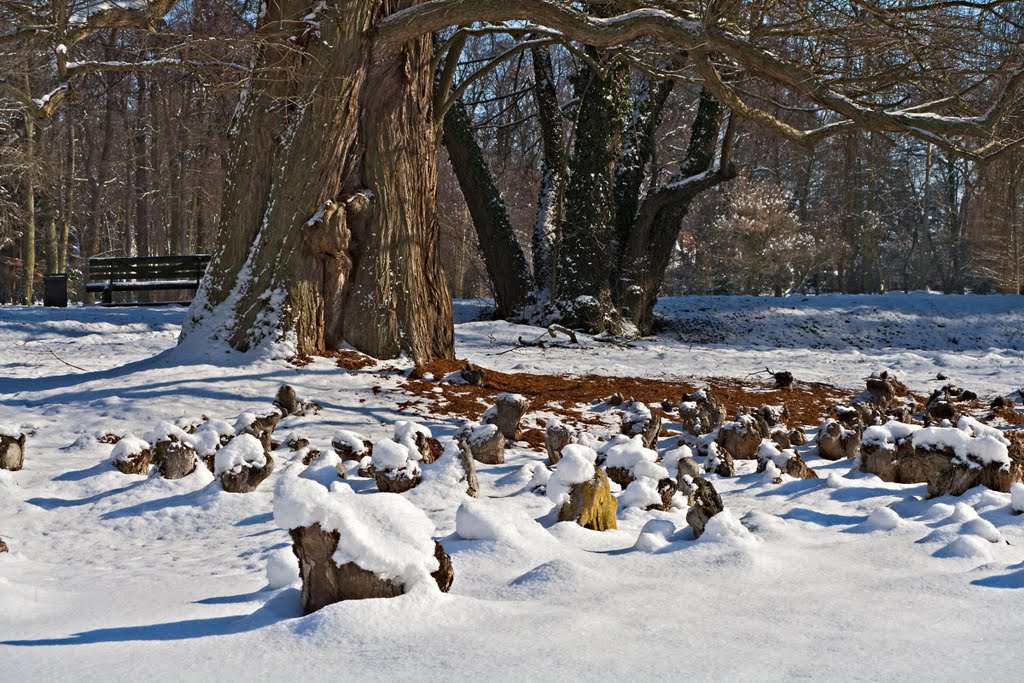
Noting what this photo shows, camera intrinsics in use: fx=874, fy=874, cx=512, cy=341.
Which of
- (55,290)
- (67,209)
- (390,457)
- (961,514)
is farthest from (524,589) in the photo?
(67,209)

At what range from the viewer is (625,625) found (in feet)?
6.26

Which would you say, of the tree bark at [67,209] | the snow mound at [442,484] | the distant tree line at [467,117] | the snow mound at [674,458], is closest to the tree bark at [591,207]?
the distant tree line at [467,117]

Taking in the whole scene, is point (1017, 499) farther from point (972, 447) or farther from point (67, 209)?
point (67, 209)

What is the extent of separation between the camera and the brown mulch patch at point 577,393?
6.25 m

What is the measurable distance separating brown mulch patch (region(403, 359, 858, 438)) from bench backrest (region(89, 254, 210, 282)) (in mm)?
10517

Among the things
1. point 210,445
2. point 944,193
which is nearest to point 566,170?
point 210,445

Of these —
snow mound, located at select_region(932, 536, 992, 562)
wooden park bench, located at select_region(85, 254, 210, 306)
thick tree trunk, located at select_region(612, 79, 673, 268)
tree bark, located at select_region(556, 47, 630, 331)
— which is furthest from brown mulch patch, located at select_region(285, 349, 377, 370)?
wooden park bench, located at select_region(85, 254, 210, 306)

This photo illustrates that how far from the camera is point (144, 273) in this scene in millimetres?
16703

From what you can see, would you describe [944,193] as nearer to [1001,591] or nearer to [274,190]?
[274,190]

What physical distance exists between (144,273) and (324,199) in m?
11.1

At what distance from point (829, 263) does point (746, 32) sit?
92.6 feet

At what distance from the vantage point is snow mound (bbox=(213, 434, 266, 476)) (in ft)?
11.8

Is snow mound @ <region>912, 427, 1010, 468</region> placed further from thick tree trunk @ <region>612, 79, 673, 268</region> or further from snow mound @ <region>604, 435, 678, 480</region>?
thick tree trunk @ <region>612, 79, 673, 268</region>

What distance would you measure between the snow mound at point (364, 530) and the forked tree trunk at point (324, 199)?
5030mm
